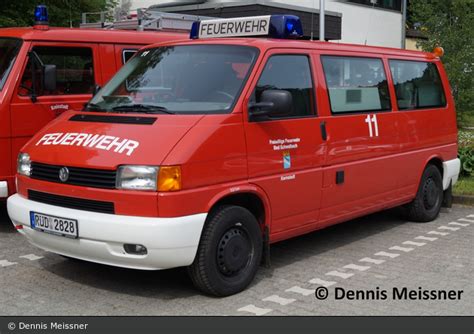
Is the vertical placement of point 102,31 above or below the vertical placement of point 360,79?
above

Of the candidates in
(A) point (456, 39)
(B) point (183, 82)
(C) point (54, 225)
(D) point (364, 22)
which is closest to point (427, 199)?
(B) point (183, 82)

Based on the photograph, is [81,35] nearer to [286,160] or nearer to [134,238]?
[286,160]

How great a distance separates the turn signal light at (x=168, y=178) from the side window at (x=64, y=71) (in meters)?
3.24

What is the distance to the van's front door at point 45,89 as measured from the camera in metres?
6.90

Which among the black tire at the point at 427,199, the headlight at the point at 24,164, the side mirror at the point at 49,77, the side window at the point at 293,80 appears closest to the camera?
the headlight at the point at 24,164

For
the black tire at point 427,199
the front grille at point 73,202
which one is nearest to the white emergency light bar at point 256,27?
the front grille at point 73,202

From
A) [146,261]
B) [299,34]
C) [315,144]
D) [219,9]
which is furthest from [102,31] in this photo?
[219,9]

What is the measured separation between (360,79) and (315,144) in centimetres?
121

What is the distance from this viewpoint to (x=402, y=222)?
784 centimetres

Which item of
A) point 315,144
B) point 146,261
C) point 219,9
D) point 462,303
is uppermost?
point 219,9

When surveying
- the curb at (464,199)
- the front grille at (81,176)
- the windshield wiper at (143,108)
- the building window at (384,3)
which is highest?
the building window at (384,3)

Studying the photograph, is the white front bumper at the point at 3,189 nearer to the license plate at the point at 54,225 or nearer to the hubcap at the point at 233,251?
the license plate at the point at 54,225
